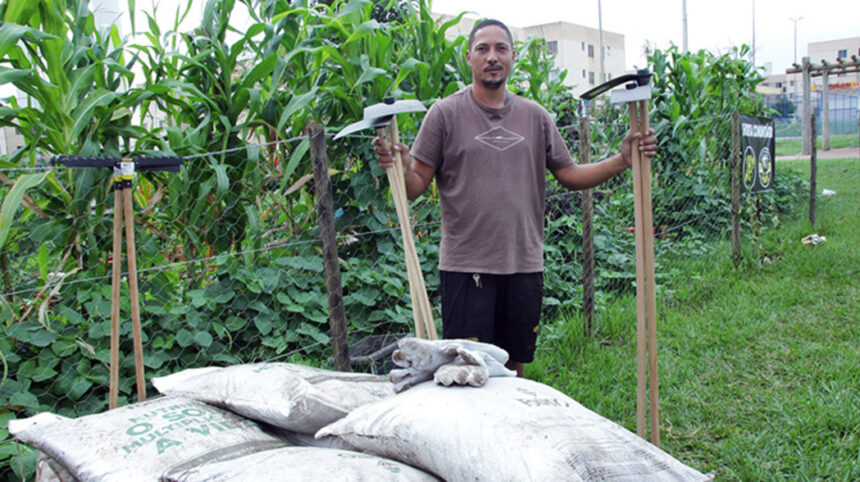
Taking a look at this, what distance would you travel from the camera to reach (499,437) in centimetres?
140

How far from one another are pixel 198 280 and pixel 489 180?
1417mm

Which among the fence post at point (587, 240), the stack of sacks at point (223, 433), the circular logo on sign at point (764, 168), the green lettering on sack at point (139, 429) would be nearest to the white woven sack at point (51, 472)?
the stack of sacks at point (223, 433)

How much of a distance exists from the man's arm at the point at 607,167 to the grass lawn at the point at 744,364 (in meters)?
1.04

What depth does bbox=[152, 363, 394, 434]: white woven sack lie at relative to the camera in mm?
1744

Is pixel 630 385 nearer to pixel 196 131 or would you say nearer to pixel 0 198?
pixel 196 131

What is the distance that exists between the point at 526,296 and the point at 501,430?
38.7 inches

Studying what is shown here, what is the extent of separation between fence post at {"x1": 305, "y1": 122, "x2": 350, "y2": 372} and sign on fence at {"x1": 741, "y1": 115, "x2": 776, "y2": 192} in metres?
3.92

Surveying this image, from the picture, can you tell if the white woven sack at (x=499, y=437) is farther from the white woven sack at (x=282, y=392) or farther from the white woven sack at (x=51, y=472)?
the white woven sack at (x=51, y=472)

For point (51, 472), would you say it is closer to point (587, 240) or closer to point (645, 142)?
point (645, 142)

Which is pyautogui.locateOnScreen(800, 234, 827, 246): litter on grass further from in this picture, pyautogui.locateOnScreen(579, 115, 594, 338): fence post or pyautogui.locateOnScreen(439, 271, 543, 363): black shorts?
pyautogui.locateOnScreen(439, 271, 543, 363): black shorts

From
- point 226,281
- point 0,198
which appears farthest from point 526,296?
point 0,198

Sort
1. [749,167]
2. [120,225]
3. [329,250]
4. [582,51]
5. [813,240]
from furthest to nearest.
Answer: [582,51], [813,240], [749,167], [329,250], [120,225]

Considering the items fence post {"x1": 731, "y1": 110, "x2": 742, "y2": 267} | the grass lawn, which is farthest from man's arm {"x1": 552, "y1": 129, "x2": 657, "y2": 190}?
fence post {"x1": 731, "y1": 110, "x2": 742, "y2": 267}

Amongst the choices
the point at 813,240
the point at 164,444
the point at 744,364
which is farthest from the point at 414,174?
the point at 813,240
